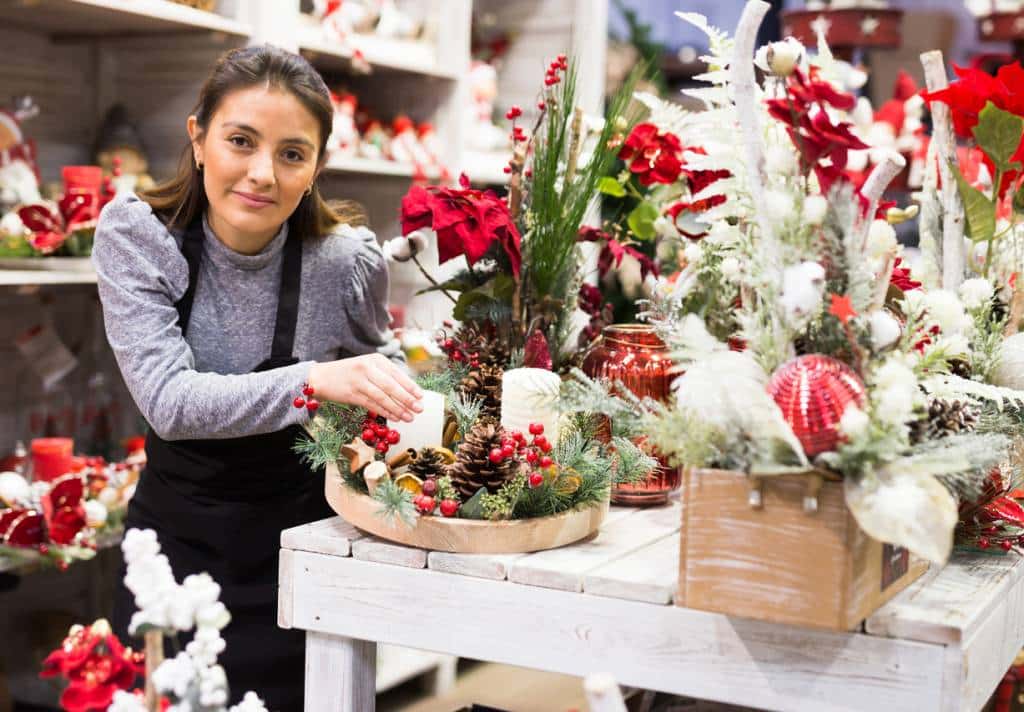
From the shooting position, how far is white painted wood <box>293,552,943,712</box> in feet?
3.40

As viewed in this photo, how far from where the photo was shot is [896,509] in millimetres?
921

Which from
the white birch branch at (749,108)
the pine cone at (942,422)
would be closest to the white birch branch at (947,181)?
the pine cone at (942,422)

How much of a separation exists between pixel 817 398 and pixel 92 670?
606 millimetres

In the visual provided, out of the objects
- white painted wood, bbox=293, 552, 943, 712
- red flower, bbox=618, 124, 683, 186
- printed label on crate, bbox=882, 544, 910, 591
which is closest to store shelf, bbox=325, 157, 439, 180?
red flower, bbox=618, 124, 683, 186

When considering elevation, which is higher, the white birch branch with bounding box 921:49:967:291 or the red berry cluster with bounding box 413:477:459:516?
the white birch branch with bounding box 921:49:967:291

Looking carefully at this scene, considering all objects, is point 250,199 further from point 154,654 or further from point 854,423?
point 854,423

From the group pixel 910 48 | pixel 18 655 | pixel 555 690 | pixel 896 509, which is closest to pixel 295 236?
pixel 896 509

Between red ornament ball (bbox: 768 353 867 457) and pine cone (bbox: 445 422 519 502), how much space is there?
0.30 metres

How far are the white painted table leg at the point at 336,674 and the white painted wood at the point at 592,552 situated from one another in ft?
0.69

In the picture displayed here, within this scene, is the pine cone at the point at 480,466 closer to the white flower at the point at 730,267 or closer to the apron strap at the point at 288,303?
the white flower at the point at 730,267

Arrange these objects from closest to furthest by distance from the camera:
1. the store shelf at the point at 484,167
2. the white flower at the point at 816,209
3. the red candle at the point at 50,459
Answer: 1. the white flower at the point at 816,209
2. the red candle at the point at 50,459
3. the store shelf at the point at 484,167

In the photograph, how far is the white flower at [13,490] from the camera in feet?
6.97

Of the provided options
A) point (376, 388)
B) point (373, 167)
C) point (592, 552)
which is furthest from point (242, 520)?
point (373, 167)

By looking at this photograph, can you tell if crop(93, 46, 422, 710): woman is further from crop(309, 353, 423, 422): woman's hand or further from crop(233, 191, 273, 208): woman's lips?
crop(309, 353, 423, 422): woman's hand
